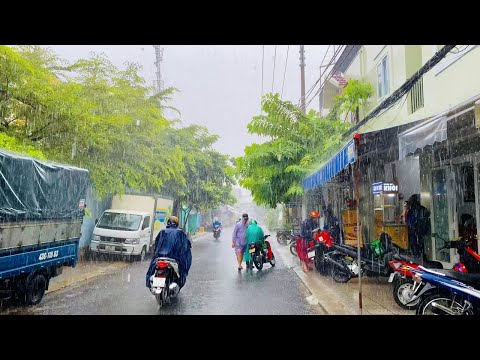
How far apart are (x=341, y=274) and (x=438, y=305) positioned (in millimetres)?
4348

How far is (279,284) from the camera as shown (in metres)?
10.3

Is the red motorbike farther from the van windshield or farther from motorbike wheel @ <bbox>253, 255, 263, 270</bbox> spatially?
the van windshield

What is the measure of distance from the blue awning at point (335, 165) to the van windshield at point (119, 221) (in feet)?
20.7

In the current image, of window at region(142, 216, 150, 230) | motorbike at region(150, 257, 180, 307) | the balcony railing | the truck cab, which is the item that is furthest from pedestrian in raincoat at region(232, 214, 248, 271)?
the balcony railing

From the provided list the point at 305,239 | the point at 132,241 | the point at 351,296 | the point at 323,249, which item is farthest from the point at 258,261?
the point at 132,241


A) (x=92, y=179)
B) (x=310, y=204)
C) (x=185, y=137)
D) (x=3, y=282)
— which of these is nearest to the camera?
(x=3, y=282)

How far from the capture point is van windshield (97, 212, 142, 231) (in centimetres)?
1498

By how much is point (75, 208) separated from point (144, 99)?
6286 millimetres

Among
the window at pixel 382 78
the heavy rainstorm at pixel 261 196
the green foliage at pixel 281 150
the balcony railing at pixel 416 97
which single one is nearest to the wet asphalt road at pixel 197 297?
the heavy rainstorm at pixel 261 196

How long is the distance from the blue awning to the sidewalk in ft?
7.82

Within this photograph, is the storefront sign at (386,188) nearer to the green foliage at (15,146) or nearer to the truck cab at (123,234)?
the truck cab at (123,234)
